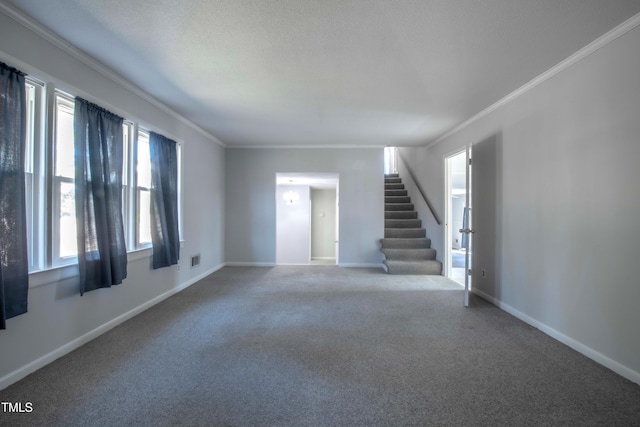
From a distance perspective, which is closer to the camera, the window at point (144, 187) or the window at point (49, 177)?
the window at point (49, 177)

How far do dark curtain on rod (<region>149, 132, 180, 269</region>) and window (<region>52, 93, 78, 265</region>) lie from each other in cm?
102

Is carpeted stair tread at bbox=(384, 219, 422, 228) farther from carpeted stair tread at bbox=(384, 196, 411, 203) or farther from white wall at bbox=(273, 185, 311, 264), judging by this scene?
white wall at bbox=(273, 185, 311, 264)

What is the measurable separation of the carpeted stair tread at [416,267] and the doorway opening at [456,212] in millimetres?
205

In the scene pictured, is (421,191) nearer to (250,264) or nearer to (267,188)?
(267,188)

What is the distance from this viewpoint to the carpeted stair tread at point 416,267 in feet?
17.9

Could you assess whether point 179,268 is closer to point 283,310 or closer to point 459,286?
point 283,310

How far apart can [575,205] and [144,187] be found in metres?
4.38

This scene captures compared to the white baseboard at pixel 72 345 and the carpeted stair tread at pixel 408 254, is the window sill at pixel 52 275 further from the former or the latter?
the carpeted stair tread at pixel 408 254

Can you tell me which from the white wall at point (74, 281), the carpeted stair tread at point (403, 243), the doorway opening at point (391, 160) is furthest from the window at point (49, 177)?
the doorway opening at point (391, 160)

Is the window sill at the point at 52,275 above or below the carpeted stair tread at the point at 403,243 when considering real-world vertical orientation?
above

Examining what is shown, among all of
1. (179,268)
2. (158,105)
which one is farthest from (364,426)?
(158,105)

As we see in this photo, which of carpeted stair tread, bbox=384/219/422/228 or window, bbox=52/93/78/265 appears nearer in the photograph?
window, bbox=52/93/78/265

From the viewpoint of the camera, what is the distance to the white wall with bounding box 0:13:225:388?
79.6 inches

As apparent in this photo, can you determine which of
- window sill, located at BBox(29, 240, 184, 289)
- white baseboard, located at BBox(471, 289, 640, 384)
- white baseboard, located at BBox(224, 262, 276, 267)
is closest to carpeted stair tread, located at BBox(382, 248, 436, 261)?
white baseboard, located at BBox(471, 289, 640, 384)
